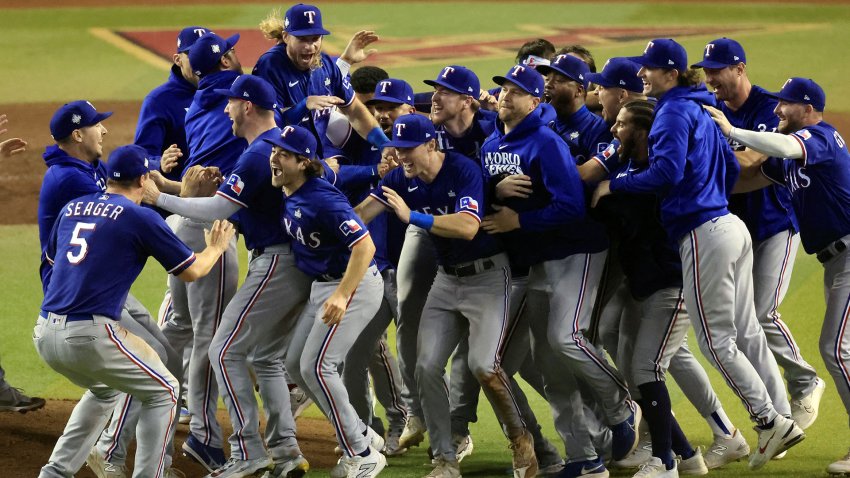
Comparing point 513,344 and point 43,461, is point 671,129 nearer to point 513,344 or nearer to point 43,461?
point 513,344

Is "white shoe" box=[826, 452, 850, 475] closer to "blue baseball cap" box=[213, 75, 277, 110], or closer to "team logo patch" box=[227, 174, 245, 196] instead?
"team logo patch" box=[227, 174, 245, 196]

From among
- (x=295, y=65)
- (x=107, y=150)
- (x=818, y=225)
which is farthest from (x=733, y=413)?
(x=107, y=150)

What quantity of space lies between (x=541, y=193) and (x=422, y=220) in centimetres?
70

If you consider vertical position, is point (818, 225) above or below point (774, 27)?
above

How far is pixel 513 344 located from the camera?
21.9ft

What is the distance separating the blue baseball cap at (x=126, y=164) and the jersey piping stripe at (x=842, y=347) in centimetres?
368

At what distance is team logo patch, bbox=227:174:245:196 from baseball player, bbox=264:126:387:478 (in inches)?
7.0

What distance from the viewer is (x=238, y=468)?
6465mm

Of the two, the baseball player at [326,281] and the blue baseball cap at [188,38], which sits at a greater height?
the blue baseball cap at [188,38]

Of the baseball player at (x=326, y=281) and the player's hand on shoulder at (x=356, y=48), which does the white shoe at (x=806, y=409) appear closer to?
the baseball player at (x=326, y=281)

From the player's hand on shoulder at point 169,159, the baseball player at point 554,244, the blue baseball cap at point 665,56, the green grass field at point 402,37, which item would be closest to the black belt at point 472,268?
the baseball player at point 554,244

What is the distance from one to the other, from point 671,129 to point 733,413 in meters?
2.43

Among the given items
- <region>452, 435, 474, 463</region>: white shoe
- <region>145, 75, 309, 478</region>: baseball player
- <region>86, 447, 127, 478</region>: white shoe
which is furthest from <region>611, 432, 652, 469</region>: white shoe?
<region>86, 447, 127, 478</region>: white shoe

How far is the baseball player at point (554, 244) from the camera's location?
6367 millimetres
